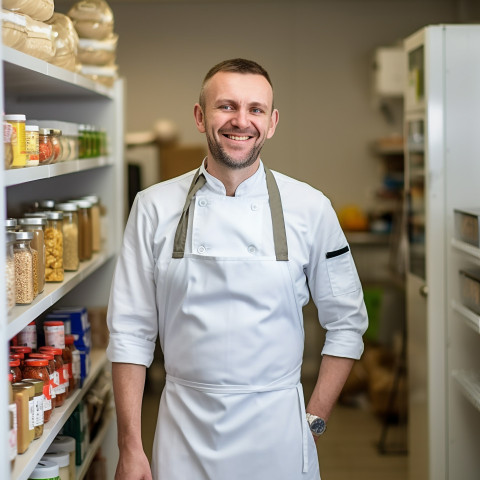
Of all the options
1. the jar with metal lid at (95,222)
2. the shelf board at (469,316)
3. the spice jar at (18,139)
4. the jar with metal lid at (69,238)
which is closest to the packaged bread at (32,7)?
the spice jar at (18,139)

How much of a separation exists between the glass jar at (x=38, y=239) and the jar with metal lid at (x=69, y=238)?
0.46m

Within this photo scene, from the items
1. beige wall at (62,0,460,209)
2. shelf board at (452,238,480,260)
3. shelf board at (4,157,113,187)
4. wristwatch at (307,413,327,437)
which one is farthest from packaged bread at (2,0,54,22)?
beige wall at (62,0,460,209)

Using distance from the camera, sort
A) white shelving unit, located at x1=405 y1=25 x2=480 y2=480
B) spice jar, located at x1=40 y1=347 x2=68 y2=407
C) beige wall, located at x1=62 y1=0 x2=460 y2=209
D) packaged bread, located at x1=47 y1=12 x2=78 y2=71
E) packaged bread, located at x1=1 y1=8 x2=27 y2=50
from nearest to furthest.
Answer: packaged bread, located at x1=1 y1=8 x2=27 y2=50 < spice jar, located at x1=40 y1=347 x2=68 y2=407 < packaged bread, located at x1=47 y1=12 x2=78 y2=71 < white shelving unit, located at x1=405 y1=25 x2=480 y2=480 < beige wall, located at x1=62 y1=0 x2=460 y2=209

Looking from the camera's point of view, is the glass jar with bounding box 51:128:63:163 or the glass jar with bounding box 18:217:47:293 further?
the glass jar with bounding box 51:128:63:163

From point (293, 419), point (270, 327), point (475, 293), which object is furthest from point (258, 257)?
point (475, 293)

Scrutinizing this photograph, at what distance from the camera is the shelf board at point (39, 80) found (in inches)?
75.2

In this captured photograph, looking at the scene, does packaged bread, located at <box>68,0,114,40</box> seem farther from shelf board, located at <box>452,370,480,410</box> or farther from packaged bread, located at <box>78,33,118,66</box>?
shelf board, located at <box>452,370,480,410</box>

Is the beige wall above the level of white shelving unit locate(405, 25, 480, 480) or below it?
above

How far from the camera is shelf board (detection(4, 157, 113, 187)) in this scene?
177cm

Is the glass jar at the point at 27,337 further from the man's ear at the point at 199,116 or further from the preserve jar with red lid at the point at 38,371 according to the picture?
the man's ear at the point at 199,116

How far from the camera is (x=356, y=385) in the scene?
5.96 metres

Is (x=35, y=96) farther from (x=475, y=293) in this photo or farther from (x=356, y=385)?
(x=356, y=385)

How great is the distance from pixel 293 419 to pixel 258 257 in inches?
18.3

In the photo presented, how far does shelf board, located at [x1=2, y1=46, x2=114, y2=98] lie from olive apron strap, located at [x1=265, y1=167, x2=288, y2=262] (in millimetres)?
694
